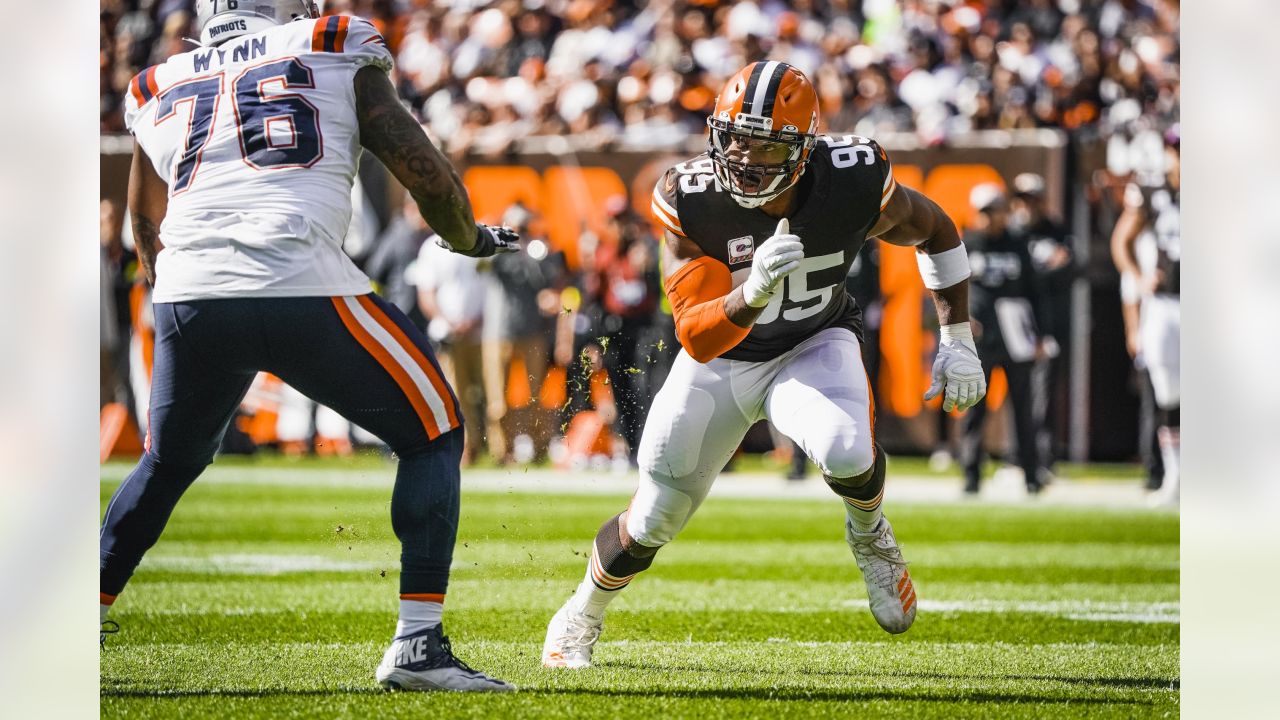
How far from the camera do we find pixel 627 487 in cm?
903

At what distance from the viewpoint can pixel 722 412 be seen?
398 cm

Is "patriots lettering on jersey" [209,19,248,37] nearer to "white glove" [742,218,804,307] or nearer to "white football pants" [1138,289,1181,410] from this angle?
"white glove" [742,218,804,307]

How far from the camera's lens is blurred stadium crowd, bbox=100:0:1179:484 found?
31.7 feet

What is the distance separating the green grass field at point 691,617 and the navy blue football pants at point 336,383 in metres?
0.44

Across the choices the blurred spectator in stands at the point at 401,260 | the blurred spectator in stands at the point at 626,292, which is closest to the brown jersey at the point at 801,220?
the blurred spectator in stands at the point at 626,292

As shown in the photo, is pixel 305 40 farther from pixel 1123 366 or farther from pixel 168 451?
pixel 1123 366

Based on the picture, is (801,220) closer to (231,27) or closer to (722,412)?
(722,412)

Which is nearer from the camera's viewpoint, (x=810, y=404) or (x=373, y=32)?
(x=373, y=32)

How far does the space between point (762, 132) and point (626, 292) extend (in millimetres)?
5947

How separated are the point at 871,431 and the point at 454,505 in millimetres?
1067

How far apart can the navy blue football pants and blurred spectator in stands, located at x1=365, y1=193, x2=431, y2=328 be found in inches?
250

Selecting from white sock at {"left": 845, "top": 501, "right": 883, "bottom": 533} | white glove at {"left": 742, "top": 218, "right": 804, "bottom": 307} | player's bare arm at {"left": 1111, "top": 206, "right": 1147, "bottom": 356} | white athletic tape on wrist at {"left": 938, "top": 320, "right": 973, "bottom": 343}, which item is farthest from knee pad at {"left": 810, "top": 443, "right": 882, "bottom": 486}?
player's bare arm at {"left": 1111, "top": 206, "right": 1147, "bottom": 356}
